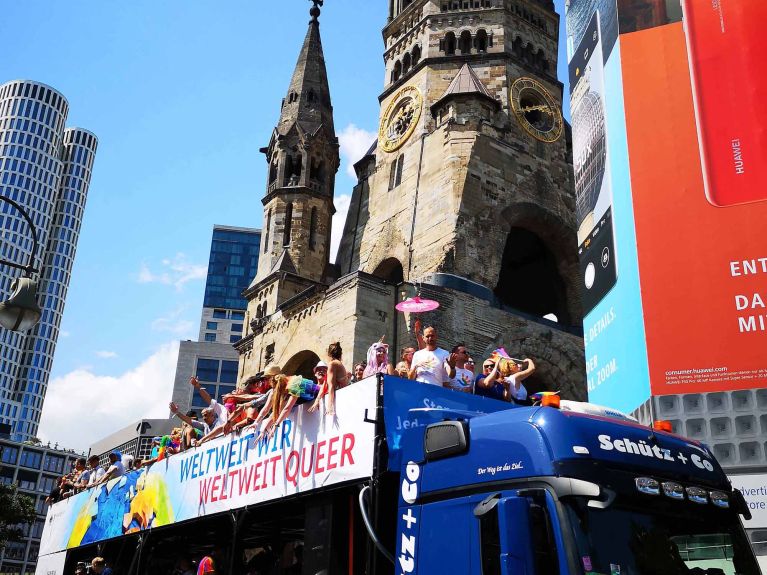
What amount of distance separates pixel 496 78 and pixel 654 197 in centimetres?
1454

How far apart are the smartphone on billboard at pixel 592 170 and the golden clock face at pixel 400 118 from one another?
362 inches

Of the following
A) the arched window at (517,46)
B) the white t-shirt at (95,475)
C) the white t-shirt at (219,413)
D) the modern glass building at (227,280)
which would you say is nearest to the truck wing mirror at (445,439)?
the white t-shirt at (219,413)

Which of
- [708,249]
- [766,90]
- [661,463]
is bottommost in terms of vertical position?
[661,463]

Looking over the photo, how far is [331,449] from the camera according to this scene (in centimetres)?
678

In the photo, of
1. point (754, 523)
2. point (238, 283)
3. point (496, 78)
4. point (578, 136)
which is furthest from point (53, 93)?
point (754, 523)

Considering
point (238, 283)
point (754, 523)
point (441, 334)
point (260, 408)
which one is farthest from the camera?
point (238, 283)

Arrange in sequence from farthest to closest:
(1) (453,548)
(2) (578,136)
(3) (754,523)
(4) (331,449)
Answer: (2) (578,136)
(3) (754,523)
(4) (331,449)
(1) (453,548)

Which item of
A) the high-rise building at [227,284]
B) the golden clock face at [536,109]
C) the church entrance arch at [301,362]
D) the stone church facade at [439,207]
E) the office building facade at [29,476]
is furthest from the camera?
the high-rise building at [227,284]

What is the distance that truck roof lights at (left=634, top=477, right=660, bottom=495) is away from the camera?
515cm

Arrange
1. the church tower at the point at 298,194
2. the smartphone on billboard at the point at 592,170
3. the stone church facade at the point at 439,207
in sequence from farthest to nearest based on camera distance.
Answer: the church tower at the point at 298,194 < the stone church facade at the point at 439,207 < the smartphone on billboard at the point at 592,170

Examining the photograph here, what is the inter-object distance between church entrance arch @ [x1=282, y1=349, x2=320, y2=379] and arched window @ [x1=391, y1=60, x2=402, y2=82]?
12.9 meters

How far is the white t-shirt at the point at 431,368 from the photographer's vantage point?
7.84 metres

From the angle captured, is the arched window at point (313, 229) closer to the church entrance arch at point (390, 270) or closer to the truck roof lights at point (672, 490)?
the church entrance arch at point (390, 270)

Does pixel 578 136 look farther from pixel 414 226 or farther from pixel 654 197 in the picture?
pixel 414 226
